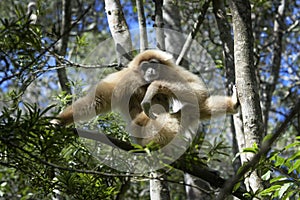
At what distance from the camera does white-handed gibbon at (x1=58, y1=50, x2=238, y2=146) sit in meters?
4.86

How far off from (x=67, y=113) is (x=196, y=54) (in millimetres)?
6603

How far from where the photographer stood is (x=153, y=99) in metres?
5.14

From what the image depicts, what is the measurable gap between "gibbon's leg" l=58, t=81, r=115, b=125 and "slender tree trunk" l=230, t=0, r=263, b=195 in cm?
176

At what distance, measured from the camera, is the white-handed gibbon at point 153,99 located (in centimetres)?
486

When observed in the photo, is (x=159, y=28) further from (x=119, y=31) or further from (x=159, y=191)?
(x=159, y=191)

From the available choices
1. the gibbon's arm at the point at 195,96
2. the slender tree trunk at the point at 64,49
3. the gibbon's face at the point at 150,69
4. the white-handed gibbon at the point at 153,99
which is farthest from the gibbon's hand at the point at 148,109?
the slender tree trunk at the point at 64,49

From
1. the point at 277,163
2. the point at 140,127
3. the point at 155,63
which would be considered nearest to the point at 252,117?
the point at 277,163

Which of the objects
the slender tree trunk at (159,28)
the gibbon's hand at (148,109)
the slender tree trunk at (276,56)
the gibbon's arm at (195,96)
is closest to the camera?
the gibbon's hand at (148,109)

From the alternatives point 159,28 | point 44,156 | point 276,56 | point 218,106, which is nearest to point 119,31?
point 159,28

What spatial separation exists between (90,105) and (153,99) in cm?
68

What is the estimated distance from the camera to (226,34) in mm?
5676

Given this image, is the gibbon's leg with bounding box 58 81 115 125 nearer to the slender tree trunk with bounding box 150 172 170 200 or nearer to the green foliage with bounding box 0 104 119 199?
the green foliage with bounding box 0 104 119 199

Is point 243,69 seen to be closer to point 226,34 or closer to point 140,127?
point 140,127

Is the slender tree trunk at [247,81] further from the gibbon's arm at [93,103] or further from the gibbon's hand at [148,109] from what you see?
the gibbon's arm at [93,103]
